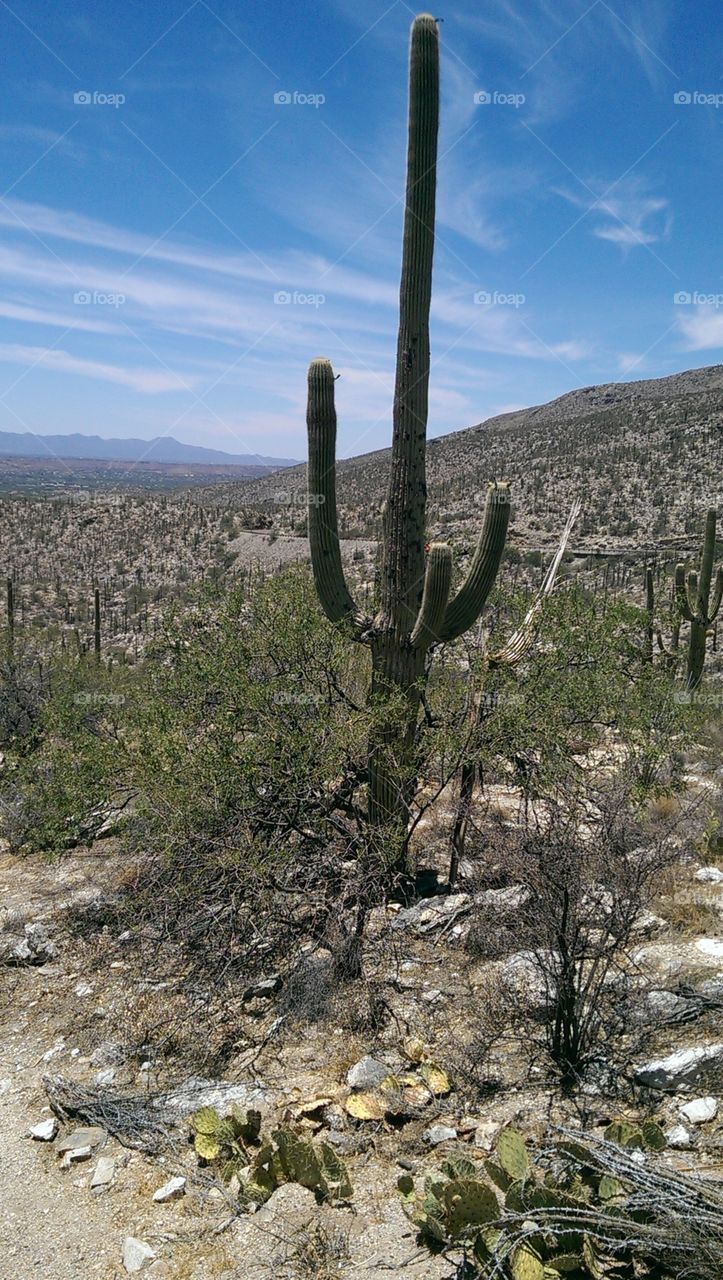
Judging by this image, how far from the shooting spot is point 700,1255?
2.64m

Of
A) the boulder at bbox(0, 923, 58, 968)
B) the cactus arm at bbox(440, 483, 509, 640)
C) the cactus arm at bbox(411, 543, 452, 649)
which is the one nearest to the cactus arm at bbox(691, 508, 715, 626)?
the cactus arm at bbox(440, 483, 509, 640)

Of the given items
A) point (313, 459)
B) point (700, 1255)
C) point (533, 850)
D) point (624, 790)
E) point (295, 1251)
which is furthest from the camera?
point (313, 459)

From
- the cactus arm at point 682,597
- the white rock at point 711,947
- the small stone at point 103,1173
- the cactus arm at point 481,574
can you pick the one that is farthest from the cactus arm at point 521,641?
the cactus arm at point 682,597

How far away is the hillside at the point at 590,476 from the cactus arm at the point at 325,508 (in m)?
13.9

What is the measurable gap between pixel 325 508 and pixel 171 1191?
4.92 m

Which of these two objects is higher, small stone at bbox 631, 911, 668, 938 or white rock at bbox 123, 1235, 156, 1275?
small stone at bbox 631, 911, 668, 938

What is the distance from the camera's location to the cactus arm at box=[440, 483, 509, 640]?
698cm

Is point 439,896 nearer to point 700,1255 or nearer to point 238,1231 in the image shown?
point 238,1231

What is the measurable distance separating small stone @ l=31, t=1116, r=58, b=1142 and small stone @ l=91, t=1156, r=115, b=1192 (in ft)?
1.36

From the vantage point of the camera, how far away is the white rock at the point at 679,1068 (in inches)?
158

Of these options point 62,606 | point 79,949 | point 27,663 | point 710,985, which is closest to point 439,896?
point 710,985

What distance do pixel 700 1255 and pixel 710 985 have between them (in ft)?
7.51

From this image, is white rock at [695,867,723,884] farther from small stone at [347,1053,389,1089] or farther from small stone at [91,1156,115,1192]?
small stone at [91,1156,115,1192]

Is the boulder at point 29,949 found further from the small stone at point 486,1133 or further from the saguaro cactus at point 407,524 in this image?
the small stone at point 486,1133
